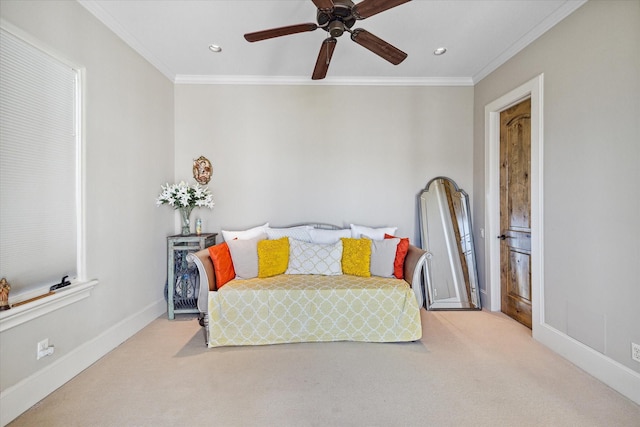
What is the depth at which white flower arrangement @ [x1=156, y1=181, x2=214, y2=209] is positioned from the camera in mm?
3162

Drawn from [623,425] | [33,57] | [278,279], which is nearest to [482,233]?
[623,425]

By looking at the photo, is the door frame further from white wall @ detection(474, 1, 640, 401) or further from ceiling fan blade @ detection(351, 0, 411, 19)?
ceiling fan blade @ detection(351, 0, 411, 19)

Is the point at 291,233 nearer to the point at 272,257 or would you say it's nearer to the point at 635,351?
Result: the point at 272,257

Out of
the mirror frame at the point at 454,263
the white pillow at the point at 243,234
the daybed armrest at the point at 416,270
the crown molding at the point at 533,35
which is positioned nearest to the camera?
the crown molding at the point at 533,35

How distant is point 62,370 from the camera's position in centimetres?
201

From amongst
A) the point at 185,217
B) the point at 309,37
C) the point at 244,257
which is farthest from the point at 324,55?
the point at 185,217

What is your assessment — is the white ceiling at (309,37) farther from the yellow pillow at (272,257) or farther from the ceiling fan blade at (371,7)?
the yellow pillow at (272,257)

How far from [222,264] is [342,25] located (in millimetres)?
2165

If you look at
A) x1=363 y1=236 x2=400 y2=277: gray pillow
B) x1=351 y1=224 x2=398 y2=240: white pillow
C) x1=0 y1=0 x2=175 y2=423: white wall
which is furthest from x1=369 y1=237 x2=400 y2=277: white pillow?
x1=0 y1=0 x2=175 y2=423: white wall

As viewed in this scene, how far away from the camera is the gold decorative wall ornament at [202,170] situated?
3.63m

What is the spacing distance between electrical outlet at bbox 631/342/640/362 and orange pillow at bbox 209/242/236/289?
9.78 feet

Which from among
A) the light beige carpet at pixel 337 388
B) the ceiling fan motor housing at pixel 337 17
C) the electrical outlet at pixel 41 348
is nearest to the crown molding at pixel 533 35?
the ceiling fan motor housing at pixel 337 17

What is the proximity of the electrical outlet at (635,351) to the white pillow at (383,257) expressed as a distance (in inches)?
65.7

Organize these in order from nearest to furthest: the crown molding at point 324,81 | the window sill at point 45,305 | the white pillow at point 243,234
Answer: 1. the window sill at point 45,305
2. the white pillow at point 243,234
3. the crown molding at point 324,81
